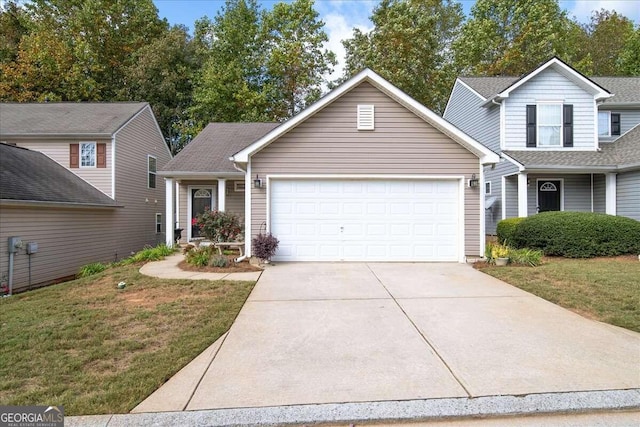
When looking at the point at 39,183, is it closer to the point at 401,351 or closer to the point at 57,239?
the point at 57,239

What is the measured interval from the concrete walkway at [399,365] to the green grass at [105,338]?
252mm

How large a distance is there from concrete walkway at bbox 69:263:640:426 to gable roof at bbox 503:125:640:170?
8.53 meters

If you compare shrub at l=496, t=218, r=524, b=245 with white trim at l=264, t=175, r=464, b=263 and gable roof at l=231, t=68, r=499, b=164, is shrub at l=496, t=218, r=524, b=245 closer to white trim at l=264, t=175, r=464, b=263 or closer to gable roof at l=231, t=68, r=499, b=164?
white trim at l=264, t=175, r=464, b=263

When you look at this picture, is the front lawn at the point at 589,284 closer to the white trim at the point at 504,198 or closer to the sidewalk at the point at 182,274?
the white trim at the point at 504,198

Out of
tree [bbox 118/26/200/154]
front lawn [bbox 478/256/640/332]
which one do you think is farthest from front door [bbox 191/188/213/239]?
tree [bbox 118/26/200/154]

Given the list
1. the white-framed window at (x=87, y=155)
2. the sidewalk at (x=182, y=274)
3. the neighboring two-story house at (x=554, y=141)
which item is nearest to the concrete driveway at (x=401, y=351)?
the sidewalk at (x=182, y=274)

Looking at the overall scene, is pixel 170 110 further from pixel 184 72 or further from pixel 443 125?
pixel 443 125

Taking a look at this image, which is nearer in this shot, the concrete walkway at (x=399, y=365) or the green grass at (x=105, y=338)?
the concrete walkway at (x=399, y=365)

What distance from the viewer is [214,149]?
1476 cm

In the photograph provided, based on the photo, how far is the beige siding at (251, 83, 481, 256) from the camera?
9719 mm

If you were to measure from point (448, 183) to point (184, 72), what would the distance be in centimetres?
2247

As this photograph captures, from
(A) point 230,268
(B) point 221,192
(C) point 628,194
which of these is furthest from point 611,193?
(B) point 221,192

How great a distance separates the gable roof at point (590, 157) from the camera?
12.4 meters

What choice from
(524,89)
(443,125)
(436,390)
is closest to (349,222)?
(443,125)
